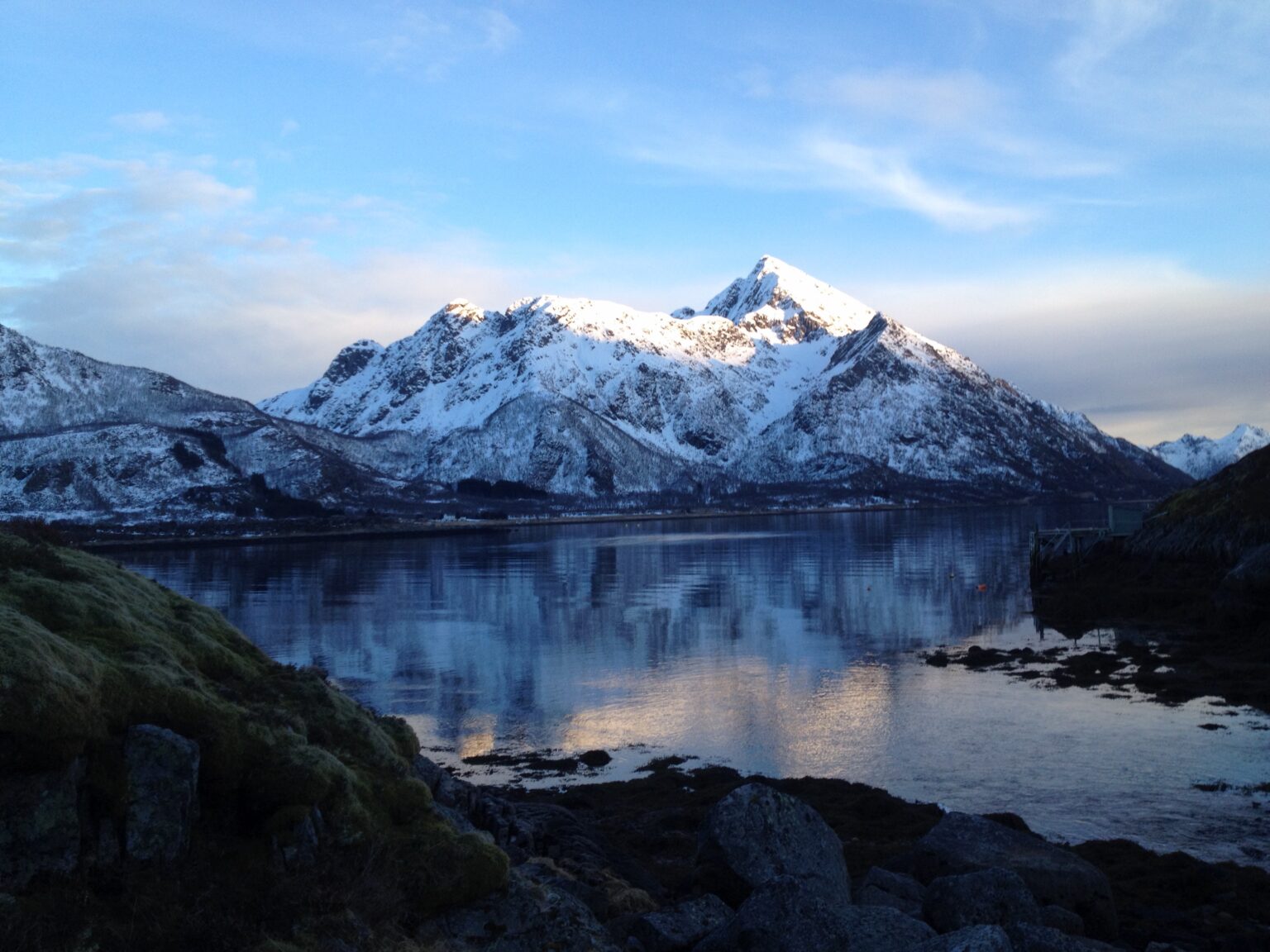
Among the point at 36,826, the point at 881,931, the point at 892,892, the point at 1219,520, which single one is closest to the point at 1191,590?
the point at 1219,520

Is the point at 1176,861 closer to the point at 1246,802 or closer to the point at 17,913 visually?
the point at 1246,802

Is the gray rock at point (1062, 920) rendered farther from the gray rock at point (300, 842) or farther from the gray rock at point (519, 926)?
the gray rock at point (300, 842)

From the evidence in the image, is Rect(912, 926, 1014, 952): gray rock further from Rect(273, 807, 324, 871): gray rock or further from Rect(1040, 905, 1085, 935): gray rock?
Rect(273, 807, 324, 871): gray rock

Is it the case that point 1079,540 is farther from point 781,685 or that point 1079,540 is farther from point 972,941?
point 972,941

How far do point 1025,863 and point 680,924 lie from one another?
229 inches

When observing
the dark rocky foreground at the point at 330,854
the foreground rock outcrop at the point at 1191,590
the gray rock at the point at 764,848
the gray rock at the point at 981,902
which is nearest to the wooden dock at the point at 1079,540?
the foreground rock outcrop at the point at 1191,590

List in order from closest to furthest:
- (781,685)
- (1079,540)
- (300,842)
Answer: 1. (300,842)
2. (781,685)
3. (1079,540)

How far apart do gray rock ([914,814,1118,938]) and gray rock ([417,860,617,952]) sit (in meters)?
6.47

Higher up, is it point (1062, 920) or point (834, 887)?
point (834, 887)

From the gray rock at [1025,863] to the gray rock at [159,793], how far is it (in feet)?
35.3

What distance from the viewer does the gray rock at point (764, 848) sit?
14.5 metres

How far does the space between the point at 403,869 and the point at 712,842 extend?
502 centimetres

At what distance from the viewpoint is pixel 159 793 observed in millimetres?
10836

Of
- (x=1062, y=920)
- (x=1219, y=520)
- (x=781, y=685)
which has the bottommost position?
(x=781, y=685)
